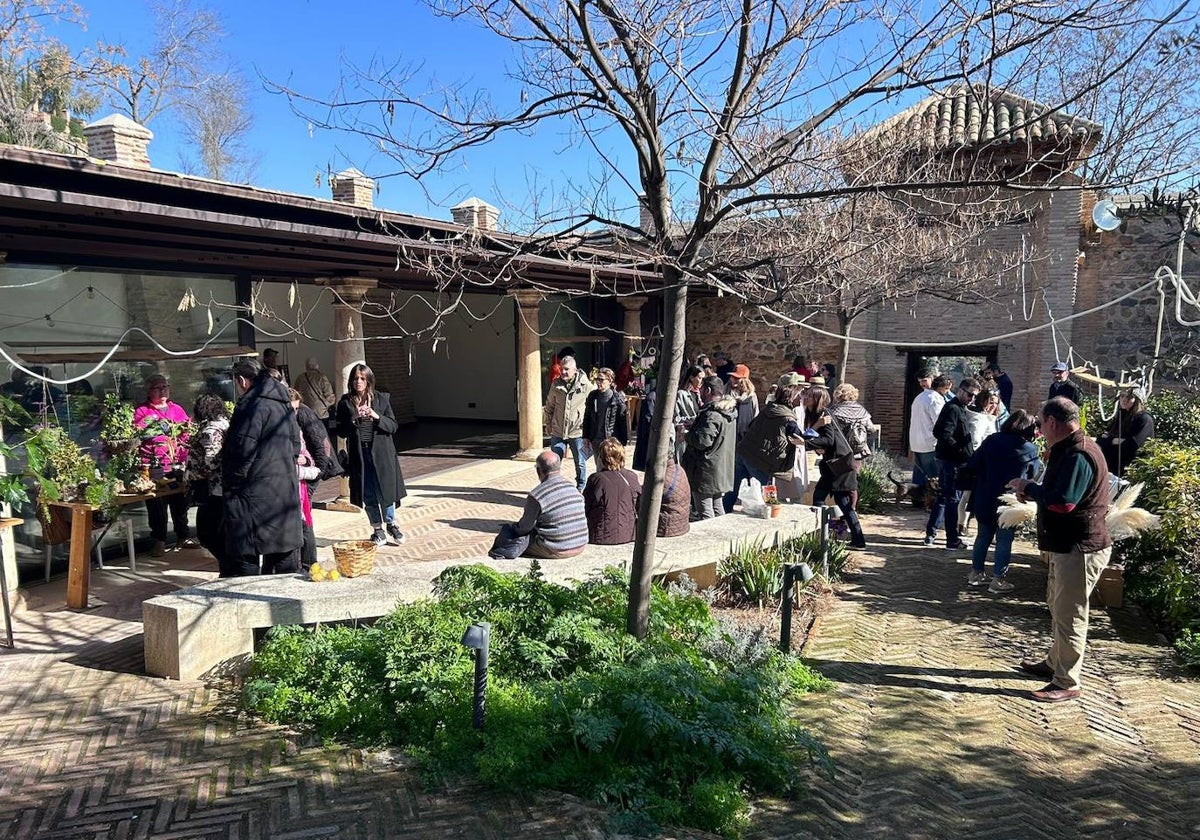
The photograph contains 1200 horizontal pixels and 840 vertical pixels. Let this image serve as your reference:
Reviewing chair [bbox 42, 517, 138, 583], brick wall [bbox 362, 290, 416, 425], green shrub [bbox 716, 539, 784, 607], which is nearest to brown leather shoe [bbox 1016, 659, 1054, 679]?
green shrub [bbox 716, 539, 784, 607]

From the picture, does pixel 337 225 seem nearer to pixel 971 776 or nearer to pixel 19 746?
pixel 19 746

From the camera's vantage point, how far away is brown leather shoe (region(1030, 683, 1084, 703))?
491 cm

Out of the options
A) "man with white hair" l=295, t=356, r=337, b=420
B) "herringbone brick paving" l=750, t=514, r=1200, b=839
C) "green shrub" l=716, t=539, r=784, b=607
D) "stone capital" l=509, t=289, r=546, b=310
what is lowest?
"herringbone brick paving" l=750, t=514, r=1200, b=839

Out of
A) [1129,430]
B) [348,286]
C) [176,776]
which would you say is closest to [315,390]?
[348,286]

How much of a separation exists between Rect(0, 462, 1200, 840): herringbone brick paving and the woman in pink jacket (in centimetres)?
103

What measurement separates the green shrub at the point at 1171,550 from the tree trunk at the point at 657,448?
3.80m

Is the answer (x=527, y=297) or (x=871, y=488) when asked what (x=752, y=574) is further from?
(x=527, y=297)

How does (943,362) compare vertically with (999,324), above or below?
below

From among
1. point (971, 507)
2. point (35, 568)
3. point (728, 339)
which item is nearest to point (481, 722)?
point (35, 568)

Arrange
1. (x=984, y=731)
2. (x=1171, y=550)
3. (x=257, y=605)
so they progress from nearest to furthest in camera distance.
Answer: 1. (x=984, y=731)
2. (x=257, y=605)
3. (x=1171, y=550)

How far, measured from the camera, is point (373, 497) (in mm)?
7125

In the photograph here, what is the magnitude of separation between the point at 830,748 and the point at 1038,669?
1.94 m

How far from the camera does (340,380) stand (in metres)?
9.80

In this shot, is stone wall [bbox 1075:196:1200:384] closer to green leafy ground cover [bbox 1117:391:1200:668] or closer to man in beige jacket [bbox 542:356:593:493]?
green leafy ground cover [bbox 1117:391:1200:668]
